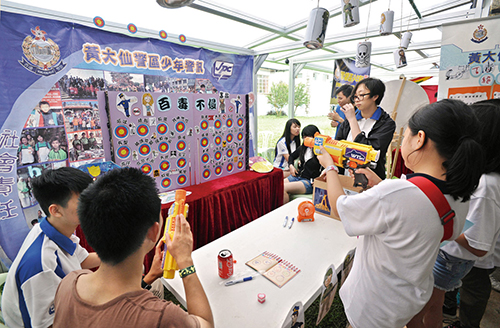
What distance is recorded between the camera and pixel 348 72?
3.95 m

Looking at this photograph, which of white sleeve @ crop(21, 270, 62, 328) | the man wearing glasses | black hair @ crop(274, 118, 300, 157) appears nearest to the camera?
white sleeve @ crop(21, 270, 62, 328)

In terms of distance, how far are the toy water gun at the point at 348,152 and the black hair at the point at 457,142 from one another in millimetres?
409

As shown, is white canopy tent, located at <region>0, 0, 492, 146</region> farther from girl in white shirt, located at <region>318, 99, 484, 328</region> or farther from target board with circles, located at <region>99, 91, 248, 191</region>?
girl in white shirt, located at <region>318, 99, 484, 328</region>

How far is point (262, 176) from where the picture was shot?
2.64 metres

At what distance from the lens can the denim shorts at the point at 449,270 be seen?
1.24m

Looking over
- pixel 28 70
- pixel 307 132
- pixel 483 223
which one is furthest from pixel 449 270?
pixel 28 70

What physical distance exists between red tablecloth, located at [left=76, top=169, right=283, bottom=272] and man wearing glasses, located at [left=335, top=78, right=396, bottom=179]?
1141 mm

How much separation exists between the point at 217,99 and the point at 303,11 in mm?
1769

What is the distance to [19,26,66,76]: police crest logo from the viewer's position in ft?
→ 6.38

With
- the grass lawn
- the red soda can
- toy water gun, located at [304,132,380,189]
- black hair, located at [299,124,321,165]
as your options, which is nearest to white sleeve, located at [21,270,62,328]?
the red soda can

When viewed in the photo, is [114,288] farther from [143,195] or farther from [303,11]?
[303,11]

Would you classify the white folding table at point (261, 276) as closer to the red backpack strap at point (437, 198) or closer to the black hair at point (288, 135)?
the red backpack strap at point (437, 198)

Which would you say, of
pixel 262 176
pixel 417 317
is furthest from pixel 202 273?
pixel 262 176

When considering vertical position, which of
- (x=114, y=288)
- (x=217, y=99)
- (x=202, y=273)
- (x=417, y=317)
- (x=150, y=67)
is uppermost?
(x=150, y=67)
